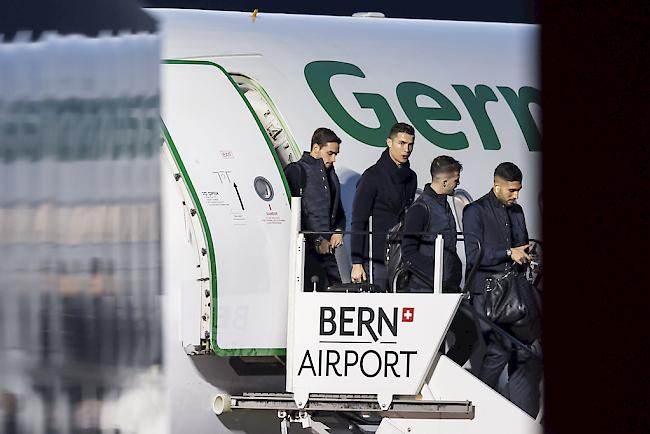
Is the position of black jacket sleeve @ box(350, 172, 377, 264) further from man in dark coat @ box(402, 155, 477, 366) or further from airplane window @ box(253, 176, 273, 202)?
airplane window @ box(253, 176, 273, 202)

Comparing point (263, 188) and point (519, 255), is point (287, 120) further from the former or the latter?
point (519, 255)

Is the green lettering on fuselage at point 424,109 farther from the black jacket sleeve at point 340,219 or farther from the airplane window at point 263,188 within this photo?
the airplane window at point 263,188

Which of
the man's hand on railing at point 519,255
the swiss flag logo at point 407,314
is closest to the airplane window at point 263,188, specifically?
the swiss flag logo at point 407,314

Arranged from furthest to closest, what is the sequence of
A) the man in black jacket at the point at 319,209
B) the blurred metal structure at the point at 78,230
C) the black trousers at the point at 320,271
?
the man in black jacket at the point at 319,209
the black trousers at the point at 320,271
the blurred metal structure at the point at 78,230

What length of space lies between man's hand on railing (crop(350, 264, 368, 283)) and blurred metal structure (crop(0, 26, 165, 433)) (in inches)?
143

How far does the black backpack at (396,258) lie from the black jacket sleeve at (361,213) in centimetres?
15

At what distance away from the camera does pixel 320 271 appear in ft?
25.2

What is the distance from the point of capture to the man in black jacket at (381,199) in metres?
7.76

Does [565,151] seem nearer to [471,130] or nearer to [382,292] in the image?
[382,292]

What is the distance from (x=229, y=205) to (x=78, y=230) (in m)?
3.71

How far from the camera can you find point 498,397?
7531mm

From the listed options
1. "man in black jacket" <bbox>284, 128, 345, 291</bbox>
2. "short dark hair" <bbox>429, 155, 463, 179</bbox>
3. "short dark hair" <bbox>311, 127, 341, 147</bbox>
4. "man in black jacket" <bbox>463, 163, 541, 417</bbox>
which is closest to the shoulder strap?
"man in black jacket" <bbox>284, 128, 345, 291</bbox>

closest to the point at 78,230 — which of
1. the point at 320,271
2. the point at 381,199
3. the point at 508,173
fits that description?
the point at 320,271

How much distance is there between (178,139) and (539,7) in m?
3.20
